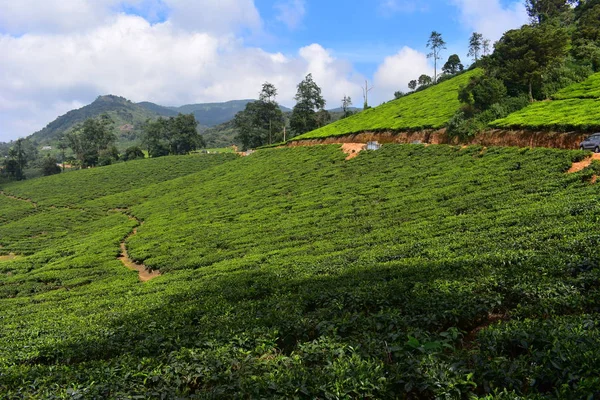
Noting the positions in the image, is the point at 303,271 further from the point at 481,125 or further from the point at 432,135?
the point at 432,135

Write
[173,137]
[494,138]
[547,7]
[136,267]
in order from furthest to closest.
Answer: [173,137]
[547,7]
[494,138]
[136,267]

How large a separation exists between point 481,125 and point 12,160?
12274cm

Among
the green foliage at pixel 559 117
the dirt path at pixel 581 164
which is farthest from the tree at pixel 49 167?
the dirt path at pixel 581 164

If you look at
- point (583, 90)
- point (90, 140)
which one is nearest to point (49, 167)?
point (90, 140)

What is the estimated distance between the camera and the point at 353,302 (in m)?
7.93

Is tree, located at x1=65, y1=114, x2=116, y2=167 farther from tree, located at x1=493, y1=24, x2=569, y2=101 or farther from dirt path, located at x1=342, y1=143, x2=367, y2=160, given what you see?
tree, located at x1=493, y1=24, x2=569, y2=101

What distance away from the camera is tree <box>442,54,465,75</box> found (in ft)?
316

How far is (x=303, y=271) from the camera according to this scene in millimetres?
12492

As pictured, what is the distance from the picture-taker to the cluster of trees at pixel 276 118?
8981cm

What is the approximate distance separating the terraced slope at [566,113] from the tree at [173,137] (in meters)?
91.1

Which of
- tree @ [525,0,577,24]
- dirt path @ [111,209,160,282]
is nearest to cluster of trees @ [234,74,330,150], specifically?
tree @ [525,0,577,24]

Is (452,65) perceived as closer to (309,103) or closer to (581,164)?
(309,103)

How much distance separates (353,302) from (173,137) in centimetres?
10523

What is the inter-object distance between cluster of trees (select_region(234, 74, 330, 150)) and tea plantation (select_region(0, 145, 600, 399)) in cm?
6647
